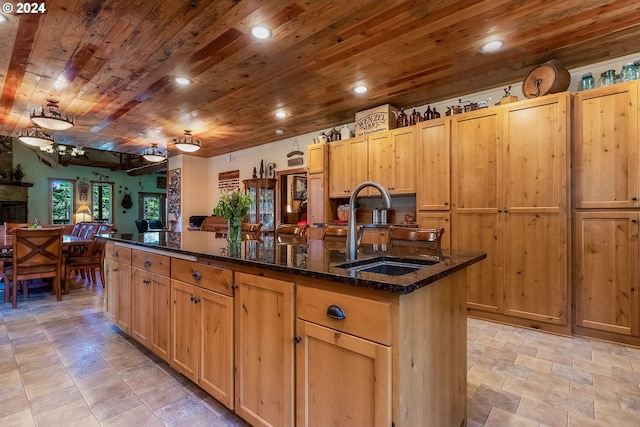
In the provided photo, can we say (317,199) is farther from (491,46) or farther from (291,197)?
(491,46)

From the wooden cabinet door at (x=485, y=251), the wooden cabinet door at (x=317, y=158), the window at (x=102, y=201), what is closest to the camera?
the wooden cabinet door at (x=485, y=251)

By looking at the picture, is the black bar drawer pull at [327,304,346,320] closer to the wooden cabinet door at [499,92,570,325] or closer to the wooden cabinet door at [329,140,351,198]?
the wooden cabinet door at [499,92,570,325]

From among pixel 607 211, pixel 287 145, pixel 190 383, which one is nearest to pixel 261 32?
pixel 190 383

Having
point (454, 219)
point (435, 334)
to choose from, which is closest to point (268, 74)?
point (454, 219)

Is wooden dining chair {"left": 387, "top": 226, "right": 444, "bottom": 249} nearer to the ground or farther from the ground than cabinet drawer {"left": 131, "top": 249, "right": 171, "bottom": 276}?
farther from the ground

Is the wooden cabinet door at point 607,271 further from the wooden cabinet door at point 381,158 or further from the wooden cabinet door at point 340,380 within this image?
the wooden cabinet door at point 340,380

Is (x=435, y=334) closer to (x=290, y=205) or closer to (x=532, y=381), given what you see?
(x=532, y=381)

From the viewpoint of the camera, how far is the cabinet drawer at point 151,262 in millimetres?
2154

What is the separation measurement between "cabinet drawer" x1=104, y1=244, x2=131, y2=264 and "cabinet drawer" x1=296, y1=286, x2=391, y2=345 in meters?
2.05

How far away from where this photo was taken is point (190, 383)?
2.08 m

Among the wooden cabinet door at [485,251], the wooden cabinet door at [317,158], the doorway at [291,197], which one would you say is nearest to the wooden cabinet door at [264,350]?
the wooden cabinet door at [485,251]

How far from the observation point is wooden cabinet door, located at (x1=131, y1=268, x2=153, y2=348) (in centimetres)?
236

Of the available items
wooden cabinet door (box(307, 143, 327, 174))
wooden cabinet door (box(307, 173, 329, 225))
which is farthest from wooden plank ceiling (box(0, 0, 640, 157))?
wooden cabinet door (box(307, 173, 329, 225))

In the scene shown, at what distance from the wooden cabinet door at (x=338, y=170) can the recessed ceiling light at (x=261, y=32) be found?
7.14 ft
